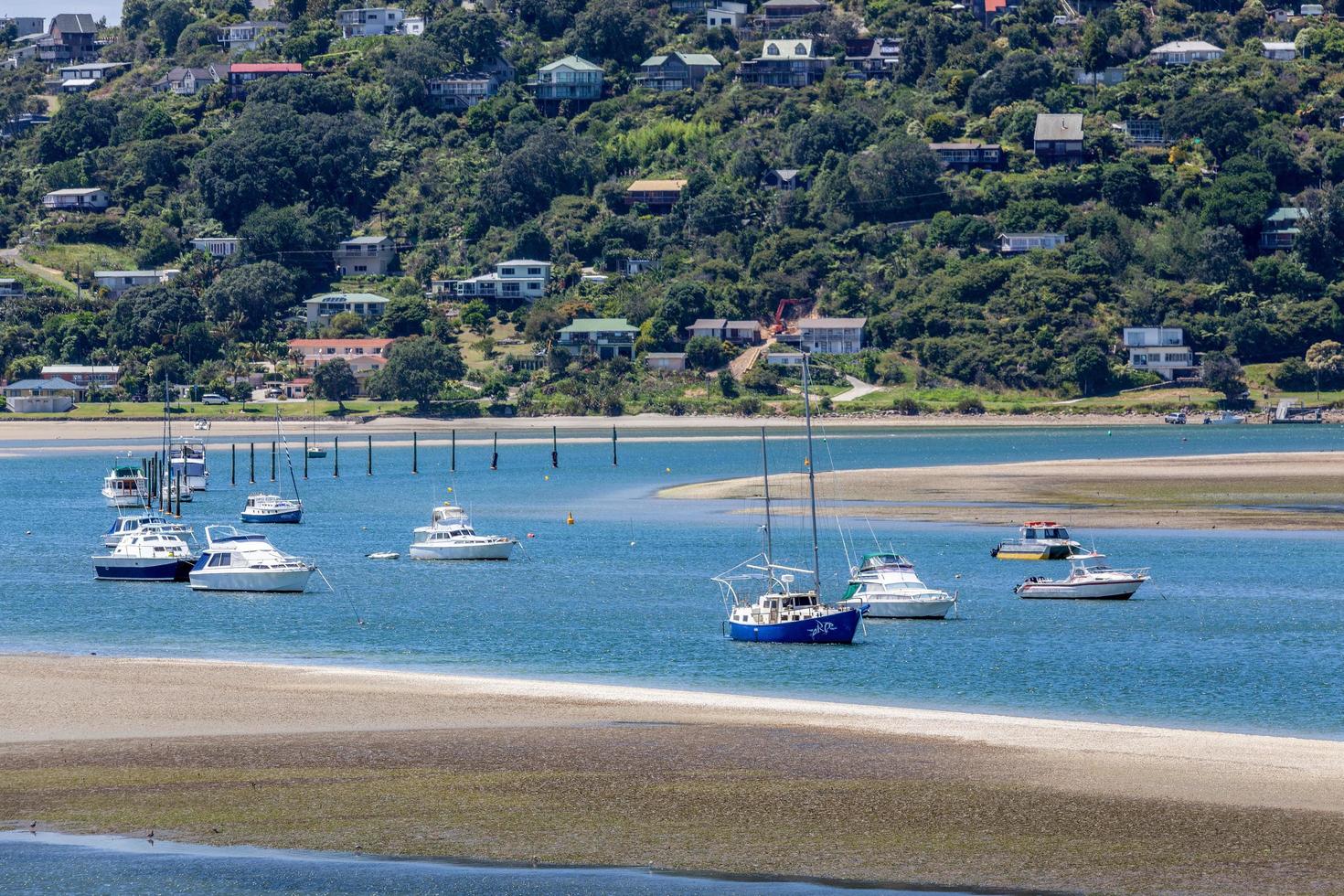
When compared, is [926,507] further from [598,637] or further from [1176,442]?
[1176,442]

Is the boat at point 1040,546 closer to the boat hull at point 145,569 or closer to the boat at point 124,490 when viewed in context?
the boat hull at point 145,569

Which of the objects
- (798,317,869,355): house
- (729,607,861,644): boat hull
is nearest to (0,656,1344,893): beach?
(729,607,861,644): boat hull

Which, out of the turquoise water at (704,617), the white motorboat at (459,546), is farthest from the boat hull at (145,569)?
the white motorboat at (459,546)

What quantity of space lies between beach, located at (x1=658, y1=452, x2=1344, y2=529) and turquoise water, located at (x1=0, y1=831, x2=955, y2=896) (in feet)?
200

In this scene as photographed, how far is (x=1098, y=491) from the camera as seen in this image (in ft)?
347

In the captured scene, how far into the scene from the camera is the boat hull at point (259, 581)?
2741 inches

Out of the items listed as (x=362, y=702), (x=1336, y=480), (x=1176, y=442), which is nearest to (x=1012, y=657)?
(x=362, y=702)

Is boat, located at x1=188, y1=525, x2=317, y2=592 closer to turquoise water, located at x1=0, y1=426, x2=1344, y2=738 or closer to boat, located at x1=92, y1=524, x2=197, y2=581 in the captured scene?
turquoise water, located at x1=0, y1=426, x2=1344, y2=738

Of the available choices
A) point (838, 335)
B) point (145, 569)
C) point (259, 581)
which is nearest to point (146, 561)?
point (145, 569)

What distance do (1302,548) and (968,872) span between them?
52463mm

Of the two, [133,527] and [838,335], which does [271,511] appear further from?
[838,335]

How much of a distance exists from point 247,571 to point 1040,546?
31266 mm

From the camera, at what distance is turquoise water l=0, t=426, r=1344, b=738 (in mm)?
48281

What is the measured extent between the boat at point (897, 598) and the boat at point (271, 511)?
4645cm
